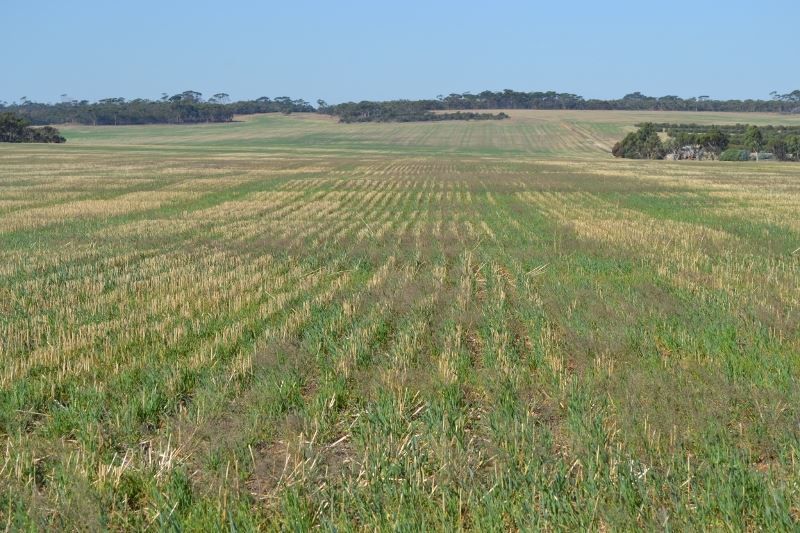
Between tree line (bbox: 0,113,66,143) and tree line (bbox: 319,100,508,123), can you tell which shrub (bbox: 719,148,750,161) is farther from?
tree line (bbox: 0,113,66,143)

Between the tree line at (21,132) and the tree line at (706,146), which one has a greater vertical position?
the tree line at (21,132)

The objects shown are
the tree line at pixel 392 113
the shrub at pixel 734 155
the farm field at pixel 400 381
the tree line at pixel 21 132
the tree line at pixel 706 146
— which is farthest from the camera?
the tree line at pixel 392 113

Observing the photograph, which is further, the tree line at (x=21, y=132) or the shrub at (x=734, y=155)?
the tree line at (x=21, y=132)

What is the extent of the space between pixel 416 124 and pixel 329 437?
158 metres

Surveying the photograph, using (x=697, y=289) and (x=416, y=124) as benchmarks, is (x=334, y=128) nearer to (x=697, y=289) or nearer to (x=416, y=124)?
(x=416, y=124)

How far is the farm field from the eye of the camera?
17.4 ft

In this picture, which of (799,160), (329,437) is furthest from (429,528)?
(799,160)

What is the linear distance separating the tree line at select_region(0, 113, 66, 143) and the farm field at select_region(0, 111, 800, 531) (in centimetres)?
10250

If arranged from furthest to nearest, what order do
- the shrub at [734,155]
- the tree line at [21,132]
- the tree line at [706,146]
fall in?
the tree line at [21,132] < the tree line at [706,146] < the shrub at [734,155]

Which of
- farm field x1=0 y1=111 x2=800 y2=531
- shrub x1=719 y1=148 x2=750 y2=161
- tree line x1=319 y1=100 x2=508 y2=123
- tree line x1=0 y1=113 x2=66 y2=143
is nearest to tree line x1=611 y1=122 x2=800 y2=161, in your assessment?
shrub x1=719 y1=148 x2=750 y2=161

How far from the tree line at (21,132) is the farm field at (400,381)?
103 m

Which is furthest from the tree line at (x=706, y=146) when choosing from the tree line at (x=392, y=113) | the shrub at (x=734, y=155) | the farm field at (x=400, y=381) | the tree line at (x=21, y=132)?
the tree line at (x=21, y=132)

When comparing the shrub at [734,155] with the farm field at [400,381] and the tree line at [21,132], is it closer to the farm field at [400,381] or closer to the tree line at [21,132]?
the farm field at [400,381]

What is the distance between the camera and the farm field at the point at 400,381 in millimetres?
5316
